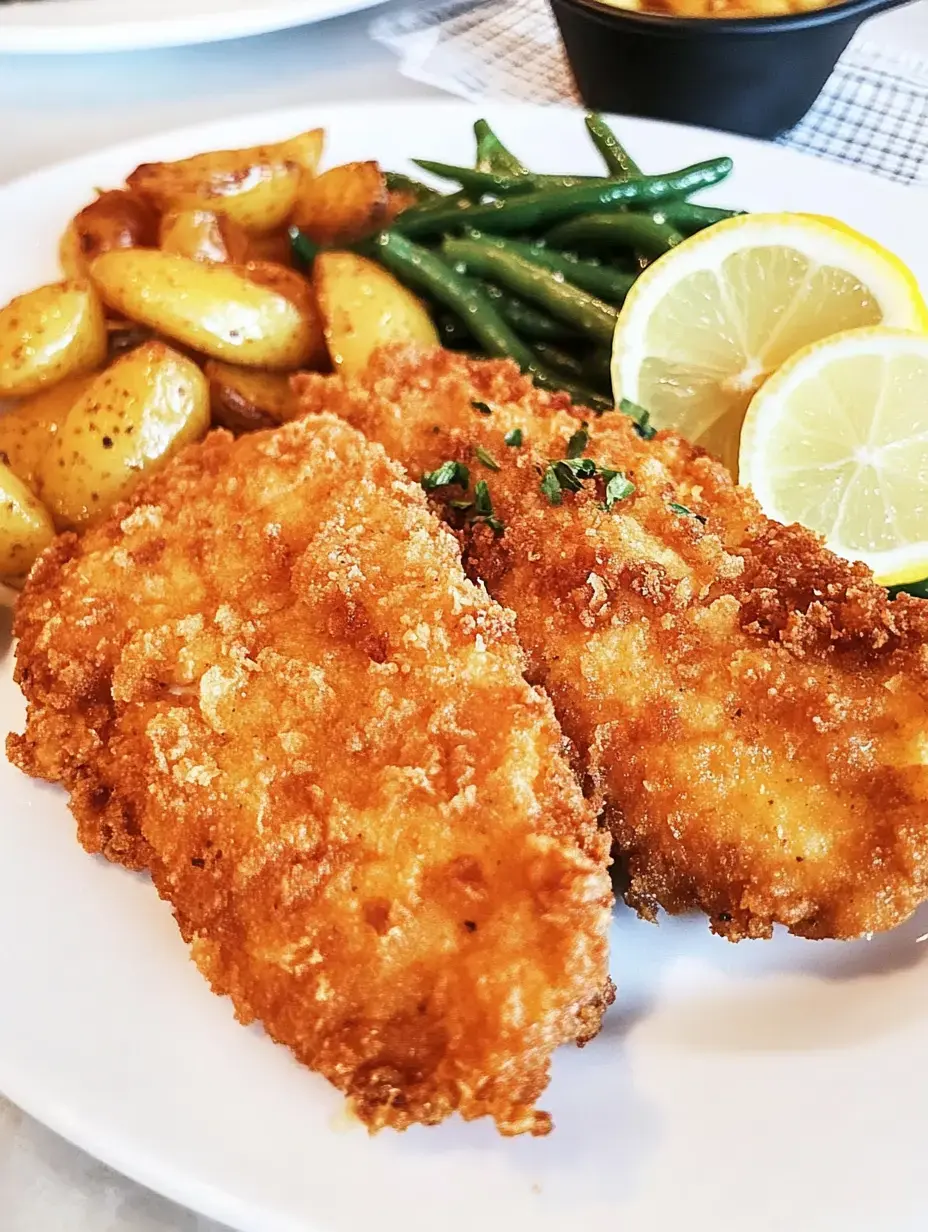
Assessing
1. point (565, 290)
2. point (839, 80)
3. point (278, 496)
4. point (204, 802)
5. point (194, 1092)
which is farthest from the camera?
point (839, 80)

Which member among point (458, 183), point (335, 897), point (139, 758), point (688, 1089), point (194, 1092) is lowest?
point (688, 1089)

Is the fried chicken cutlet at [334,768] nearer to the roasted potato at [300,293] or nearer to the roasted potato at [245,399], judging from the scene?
the roasted potato at [245,399]

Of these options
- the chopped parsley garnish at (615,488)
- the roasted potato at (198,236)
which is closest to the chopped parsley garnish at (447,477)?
the chopped parsley garnish at (615,488)

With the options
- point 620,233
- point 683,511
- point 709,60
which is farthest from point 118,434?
point 709,60

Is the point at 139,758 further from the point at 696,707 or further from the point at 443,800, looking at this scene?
the point at 696,707

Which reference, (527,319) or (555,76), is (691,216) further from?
(555,76)

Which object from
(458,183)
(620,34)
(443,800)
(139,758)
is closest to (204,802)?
(139,758)
